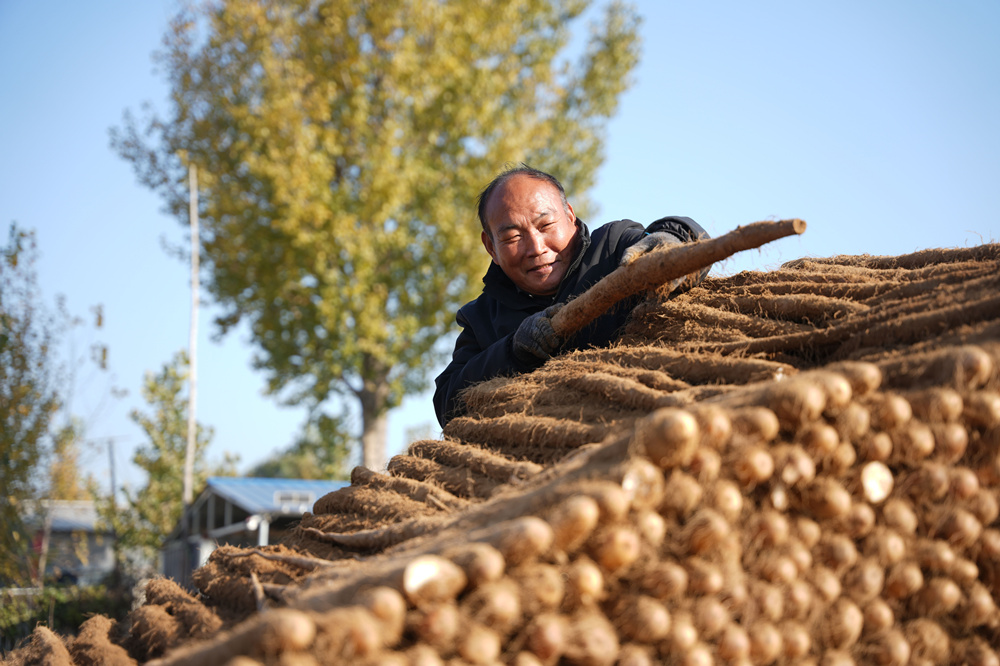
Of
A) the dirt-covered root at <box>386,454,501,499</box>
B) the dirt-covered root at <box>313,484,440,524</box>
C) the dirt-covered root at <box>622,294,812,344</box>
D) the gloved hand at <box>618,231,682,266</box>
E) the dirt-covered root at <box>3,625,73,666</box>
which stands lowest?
the dirt-covered root at <box>3,625,73,666</box>

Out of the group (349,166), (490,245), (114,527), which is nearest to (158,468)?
(114,527)

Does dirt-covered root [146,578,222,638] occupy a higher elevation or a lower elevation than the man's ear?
lower

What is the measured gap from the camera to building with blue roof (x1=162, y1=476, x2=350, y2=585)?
1282cm

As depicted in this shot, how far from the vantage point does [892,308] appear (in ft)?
4.65

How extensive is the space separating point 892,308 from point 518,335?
0.92m

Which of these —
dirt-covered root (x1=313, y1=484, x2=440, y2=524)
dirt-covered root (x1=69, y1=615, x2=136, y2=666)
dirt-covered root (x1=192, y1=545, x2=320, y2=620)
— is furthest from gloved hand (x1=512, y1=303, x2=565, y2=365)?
dirt-covered root (x1=69, y1=615, x2=136, y2=666)

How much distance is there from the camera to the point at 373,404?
1341 cm

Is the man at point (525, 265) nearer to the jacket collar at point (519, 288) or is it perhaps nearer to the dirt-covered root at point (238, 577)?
the jacket collar at point (519, 288)

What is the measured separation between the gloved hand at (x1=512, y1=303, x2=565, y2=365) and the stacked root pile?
50cm

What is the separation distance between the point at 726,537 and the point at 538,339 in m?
1.00

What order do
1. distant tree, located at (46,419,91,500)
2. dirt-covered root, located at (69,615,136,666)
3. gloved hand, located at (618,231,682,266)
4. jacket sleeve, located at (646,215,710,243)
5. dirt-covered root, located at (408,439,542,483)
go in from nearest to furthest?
dirt-covered root, located at (408,439,542,483)
dirt-covered root, located at (69,615,136,666)
gloved hand, located at (618,231,682,266)
jacket sleeve, located at (646,215,710,243)
distant tree, located at (46,419,91,500)

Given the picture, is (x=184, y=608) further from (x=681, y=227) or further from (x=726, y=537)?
(x=681, y=227)

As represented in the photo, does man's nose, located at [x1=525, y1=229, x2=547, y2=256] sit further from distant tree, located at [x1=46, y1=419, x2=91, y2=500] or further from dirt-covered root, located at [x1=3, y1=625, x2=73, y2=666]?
distant tree, located at [x1=46, y1=419, x2=91, y2=500]

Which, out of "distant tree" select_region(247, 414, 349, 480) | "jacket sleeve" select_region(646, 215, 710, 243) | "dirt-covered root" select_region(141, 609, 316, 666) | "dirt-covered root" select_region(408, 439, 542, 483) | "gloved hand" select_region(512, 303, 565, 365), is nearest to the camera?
"dirt-covered root" select_region(141, 609, 316, 666)
